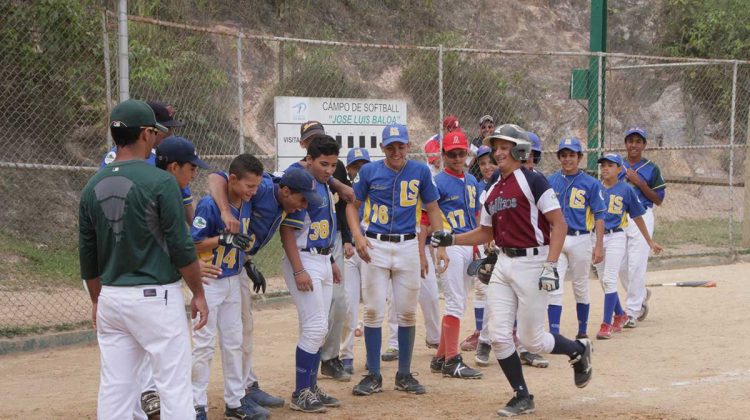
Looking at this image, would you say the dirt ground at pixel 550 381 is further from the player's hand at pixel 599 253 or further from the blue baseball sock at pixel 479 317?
the player's hand at pixel 599 253

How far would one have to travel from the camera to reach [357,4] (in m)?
24.1

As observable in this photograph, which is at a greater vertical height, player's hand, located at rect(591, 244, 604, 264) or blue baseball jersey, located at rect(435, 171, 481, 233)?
blue baseball jersey, located at rect(435, 171, 481, 233)

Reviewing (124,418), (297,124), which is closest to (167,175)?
(124,418)

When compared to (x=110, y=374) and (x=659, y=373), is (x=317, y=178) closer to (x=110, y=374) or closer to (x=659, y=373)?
(x=110, y=374)

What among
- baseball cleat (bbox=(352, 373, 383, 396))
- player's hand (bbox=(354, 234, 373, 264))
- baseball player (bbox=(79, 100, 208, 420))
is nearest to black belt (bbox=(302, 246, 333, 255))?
player's hand (bbox=(354, 234, 373, 264))

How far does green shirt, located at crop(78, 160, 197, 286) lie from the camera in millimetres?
4656

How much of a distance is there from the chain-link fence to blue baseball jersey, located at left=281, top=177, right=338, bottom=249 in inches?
124

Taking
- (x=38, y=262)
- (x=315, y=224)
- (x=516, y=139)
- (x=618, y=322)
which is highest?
(x=516, y=139)

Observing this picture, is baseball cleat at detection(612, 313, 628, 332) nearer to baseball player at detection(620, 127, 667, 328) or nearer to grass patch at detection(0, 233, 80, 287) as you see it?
baseball player at detection(620, 127, 667, 328)

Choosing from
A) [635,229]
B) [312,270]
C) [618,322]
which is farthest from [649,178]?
[312,270]

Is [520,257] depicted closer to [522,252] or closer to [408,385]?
[522,252]

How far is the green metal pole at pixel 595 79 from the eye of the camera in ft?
45.5

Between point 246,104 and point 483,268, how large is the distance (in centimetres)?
1215

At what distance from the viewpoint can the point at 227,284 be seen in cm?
636
